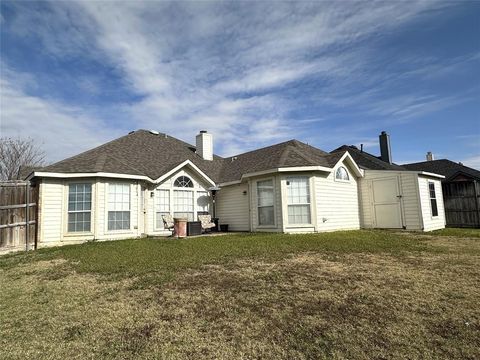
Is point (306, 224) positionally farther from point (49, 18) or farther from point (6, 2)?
point (6, 2)

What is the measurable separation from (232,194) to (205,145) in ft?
19.6

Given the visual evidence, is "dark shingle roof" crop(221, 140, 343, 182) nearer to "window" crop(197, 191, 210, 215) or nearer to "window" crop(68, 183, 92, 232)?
"window" crop(197, 191, 210, 215)

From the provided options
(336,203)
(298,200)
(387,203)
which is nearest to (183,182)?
(298,200)

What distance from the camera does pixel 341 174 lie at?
15.8 m

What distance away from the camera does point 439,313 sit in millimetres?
4086

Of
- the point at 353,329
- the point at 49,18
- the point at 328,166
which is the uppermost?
the point at 49,18

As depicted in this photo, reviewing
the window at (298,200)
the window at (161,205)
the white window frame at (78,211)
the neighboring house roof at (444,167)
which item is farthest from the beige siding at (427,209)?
the white window frame at (78,211)

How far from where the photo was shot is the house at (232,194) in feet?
41.6

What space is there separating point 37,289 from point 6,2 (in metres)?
8.39

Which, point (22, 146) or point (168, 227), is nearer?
point (168, 227)

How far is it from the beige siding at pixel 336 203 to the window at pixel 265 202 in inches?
84.8

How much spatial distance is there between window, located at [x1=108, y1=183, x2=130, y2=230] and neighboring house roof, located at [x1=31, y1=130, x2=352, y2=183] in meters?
0.79

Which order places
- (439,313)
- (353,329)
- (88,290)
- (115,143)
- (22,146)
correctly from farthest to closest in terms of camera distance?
(22,146), (115,143), (88,290), (439,313), (353,329)

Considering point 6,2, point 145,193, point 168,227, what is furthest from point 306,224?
point 6,2
